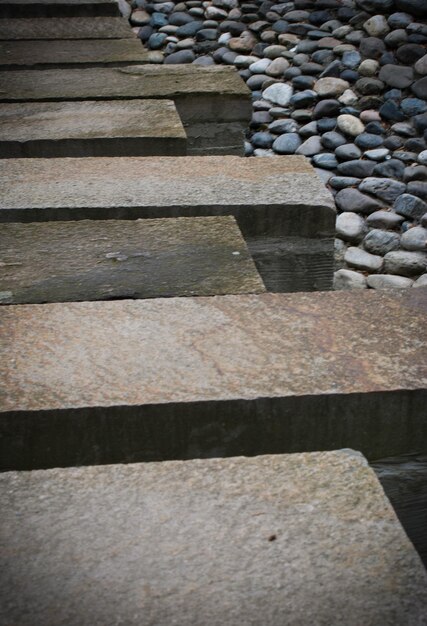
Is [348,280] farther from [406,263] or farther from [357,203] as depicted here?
[357,203]

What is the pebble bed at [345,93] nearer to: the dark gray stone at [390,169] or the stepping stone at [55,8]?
the dark gray stone at [390,169]

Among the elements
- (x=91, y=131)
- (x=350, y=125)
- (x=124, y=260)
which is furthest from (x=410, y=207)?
(x=124, y=260)

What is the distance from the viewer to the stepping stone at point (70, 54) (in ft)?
9.65

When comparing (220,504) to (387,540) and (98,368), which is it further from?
(98,368)

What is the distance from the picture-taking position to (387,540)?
75cm

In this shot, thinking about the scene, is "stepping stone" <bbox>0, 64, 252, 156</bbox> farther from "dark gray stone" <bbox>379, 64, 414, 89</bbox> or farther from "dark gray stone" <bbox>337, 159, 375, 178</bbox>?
"dark gray stone" <bbox>379, 64, 414, 89</bbox>

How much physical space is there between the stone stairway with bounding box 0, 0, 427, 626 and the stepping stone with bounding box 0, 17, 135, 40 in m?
1.55

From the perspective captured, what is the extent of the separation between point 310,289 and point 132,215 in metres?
Answer: 0.43

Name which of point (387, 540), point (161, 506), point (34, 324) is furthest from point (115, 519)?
point (34, 324)

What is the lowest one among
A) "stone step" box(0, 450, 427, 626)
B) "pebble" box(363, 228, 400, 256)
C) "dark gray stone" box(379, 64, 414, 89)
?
"pebble" box(363, 228, 400, 256)

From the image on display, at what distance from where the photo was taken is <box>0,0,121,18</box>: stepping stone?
140 inches

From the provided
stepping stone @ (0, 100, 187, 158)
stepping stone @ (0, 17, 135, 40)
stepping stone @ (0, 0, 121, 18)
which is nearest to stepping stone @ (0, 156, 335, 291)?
stepping stone @ (0, 100, 187, 158)

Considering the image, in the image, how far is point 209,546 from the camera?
2.46ft

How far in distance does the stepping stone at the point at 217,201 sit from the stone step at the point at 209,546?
85cm
